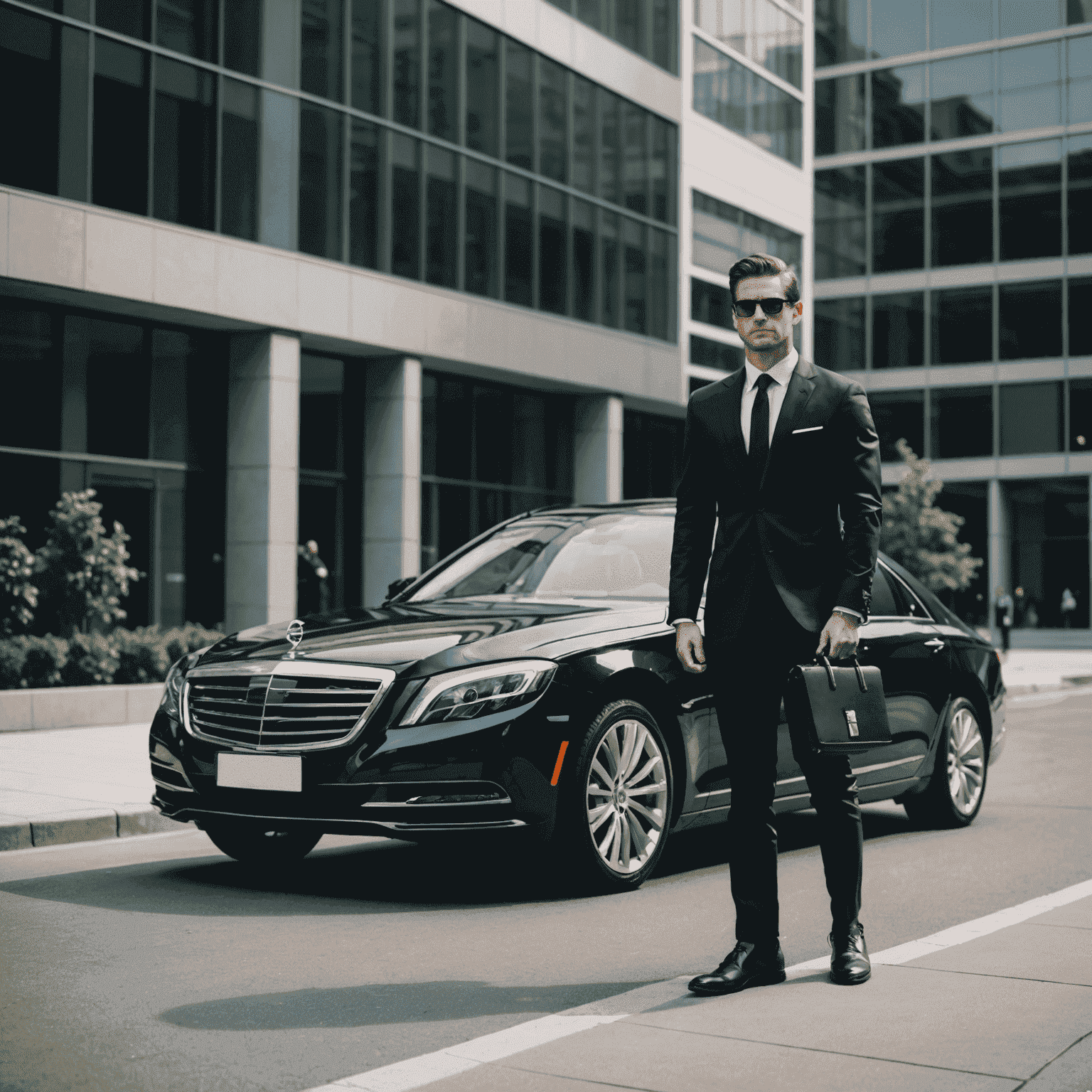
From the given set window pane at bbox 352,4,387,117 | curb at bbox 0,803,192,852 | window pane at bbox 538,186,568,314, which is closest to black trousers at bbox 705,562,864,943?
curb at bbox 0,803,192,852

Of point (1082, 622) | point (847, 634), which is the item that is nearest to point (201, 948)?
point (847, 634)

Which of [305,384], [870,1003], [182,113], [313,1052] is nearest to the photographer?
[313,1052]

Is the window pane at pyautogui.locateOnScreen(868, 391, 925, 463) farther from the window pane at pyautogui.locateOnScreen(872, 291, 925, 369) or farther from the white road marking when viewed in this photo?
the white road marking

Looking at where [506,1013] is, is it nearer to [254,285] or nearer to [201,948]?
[201,948]

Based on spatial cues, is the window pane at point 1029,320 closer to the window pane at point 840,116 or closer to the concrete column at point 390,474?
the window pane at point 840,116

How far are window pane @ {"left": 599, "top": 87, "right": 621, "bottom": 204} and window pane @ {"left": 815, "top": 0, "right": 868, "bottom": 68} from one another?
80.5ft

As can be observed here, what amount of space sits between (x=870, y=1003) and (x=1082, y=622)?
1792 inches

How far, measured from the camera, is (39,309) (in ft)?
63.6

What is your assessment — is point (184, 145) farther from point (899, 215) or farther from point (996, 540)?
Answer: point (899, 215)

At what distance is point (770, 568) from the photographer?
448cm

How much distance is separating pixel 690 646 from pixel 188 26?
17539 millimetres

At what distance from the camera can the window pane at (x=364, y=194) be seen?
72.7ft

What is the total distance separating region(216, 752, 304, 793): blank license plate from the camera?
6.07 metres

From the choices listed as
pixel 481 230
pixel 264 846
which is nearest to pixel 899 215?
pixel 481 230
